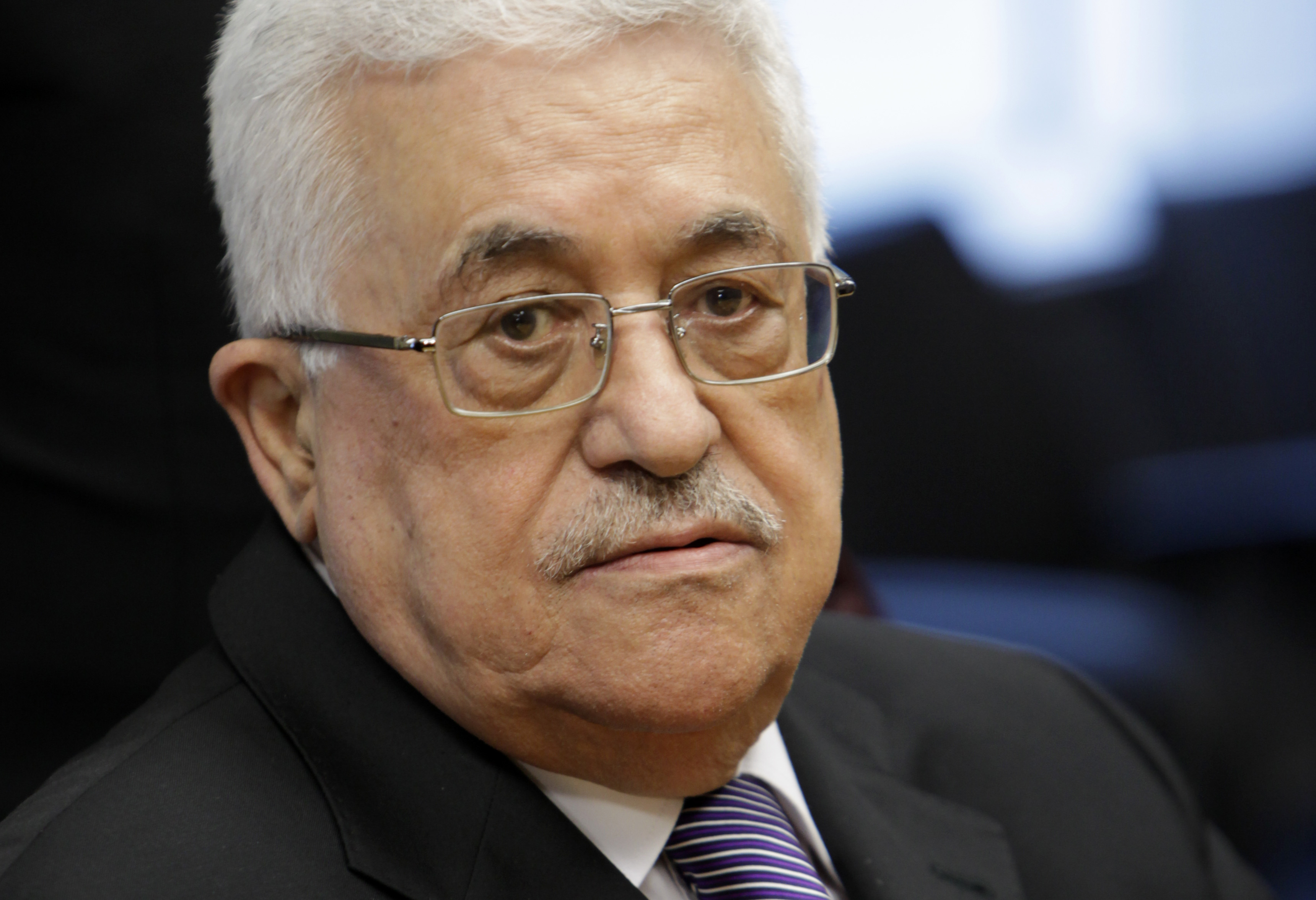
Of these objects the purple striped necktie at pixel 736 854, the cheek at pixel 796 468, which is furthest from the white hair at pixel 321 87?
the purple striped necktie at pixel 736 854

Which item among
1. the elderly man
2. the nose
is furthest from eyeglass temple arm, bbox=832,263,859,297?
the nose

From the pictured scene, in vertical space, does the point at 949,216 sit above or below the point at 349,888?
above

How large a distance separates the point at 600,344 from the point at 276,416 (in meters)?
0.44

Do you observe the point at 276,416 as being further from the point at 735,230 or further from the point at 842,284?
the point at 842,284

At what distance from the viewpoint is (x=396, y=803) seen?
130 cm

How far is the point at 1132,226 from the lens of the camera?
13.1ft

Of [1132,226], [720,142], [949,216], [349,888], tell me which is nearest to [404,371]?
[720,142]

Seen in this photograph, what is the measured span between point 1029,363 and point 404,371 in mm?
2725

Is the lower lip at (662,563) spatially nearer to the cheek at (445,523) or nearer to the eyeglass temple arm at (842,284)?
the cheek at (445,523)

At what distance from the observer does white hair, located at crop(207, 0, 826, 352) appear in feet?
4.15

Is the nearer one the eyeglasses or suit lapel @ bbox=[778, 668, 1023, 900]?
the eyeglasses

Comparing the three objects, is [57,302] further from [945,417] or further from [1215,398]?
[1215,398]

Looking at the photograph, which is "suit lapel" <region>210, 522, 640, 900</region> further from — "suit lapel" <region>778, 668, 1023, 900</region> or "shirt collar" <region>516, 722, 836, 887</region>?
"suit lapel" <region>778, 668, 1023, 900</region>

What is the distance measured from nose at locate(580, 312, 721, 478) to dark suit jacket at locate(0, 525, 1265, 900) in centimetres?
38
